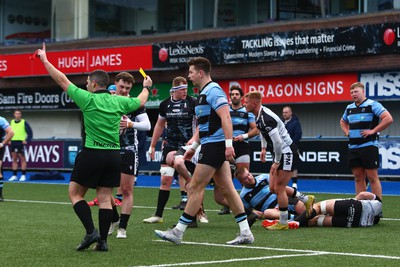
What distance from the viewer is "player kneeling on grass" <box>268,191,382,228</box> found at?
12.7 metres

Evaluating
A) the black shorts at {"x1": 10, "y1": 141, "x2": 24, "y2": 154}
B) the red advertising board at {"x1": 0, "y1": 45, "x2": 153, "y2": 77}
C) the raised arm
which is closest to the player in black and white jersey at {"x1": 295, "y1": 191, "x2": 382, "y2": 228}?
the raised arm

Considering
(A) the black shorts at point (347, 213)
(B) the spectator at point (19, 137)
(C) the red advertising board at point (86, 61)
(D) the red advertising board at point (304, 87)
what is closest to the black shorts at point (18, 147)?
(B) the spectator at point (19, 137)

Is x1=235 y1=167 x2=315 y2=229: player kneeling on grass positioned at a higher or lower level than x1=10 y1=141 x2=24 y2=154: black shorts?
lower

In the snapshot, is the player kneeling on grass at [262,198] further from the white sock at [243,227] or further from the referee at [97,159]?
the referee at [97,159]

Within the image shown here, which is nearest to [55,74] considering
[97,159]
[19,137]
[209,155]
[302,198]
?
[97,159]

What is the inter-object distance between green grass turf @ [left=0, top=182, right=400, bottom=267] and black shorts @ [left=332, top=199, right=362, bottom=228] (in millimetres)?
242

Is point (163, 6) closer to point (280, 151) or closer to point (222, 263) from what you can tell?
point (280, 151)

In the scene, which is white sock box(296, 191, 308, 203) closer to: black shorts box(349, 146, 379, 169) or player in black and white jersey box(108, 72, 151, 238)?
black shorts box(349, 146, 379, 169)

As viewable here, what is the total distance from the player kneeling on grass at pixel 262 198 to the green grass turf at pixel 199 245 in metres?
0.33

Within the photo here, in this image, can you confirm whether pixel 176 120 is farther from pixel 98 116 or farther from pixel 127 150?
pixel 98 116

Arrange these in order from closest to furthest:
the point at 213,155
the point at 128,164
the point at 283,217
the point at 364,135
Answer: the point at 213,155, the point at 128,164, the point at 283,217, the point at 364,135

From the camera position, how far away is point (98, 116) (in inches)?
395

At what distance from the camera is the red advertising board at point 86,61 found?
35031 mm

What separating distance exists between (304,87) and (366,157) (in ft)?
53.9
